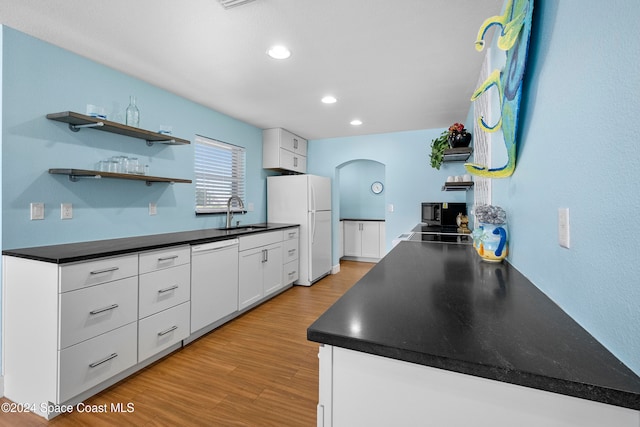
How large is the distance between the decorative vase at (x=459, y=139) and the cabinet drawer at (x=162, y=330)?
293 centimetres

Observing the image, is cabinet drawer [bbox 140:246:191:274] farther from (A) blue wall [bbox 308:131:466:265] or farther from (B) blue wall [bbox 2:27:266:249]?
(A) blue wall [bbox 308:131:466:265]

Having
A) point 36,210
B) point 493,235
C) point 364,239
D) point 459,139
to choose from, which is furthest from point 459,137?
point 364,239

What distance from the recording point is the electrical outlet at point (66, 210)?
2.14 meters

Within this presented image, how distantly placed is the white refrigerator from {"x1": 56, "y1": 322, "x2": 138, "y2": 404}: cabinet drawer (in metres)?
2.63

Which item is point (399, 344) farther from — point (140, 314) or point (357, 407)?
point (140, 314)

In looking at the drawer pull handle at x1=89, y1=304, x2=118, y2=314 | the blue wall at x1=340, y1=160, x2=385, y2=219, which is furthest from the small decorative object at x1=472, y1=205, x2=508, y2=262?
the blue wall at x1=340, y1=160, x2=385, y2=219

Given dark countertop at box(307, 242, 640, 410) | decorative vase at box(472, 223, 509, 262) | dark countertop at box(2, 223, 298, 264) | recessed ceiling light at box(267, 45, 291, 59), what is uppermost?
recessed ceiling light at box(267, 45, 291, 59)

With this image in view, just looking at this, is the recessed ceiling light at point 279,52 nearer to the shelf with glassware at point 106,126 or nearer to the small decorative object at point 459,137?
the shelf with glassware at point 106,126

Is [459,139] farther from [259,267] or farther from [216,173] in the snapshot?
[216,173]

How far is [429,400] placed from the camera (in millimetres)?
638

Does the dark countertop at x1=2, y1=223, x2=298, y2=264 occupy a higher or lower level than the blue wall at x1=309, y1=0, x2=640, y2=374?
lower

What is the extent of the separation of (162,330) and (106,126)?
5.40ft

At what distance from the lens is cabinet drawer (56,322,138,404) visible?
5.51 feet

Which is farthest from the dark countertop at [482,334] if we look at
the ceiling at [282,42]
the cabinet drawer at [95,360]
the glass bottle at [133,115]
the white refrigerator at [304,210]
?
the white refrigerator at [304,210]
